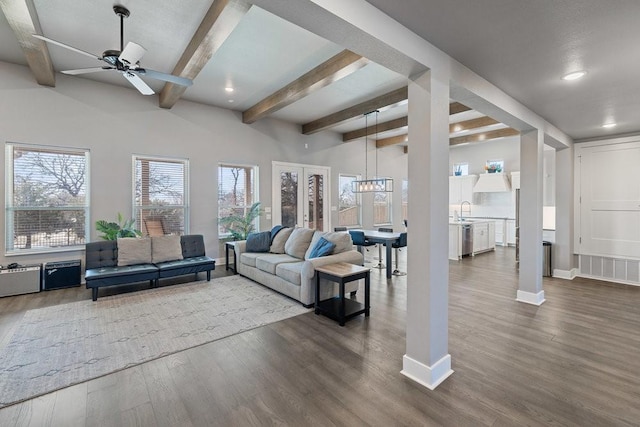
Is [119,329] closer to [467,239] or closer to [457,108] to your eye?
[457,108]

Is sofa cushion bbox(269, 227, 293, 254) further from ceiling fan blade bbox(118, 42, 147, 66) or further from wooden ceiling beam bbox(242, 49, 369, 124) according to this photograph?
ceiling fan blade bbox(118, 42, 147, 66)

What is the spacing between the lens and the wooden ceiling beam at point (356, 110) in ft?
16.9

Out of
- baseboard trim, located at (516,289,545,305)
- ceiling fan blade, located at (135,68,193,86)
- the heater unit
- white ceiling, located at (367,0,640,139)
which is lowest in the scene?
baseboard trim, located at (516,289,545,305)

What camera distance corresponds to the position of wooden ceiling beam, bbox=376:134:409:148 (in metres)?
8.62

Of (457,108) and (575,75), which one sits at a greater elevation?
(457,108)

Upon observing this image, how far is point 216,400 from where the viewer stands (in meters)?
2.05

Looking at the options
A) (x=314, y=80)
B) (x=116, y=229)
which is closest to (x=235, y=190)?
(x=116, y=229)

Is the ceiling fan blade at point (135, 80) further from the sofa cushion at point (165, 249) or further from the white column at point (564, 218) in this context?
the white column at point (564, 218)

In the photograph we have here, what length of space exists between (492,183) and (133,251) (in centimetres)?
926

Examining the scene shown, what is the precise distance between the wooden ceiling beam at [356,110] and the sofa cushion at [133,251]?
447 centimetres

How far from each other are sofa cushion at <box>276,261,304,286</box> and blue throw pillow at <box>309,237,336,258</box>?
0.84 feet

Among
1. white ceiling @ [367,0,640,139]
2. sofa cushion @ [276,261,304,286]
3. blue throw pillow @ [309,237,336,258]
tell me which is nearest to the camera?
white ceiling @ [367,0,640,139]

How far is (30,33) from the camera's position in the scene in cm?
320

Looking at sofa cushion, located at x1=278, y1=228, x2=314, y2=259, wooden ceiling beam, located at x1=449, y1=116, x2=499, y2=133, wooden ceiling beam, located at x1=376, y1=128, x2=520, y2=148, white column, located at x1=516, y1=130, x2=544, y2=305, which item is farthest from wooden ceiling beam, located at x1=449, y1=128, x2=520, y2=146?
sofa cushion, located at x1=278, y1=228, x2=314, y2=259
